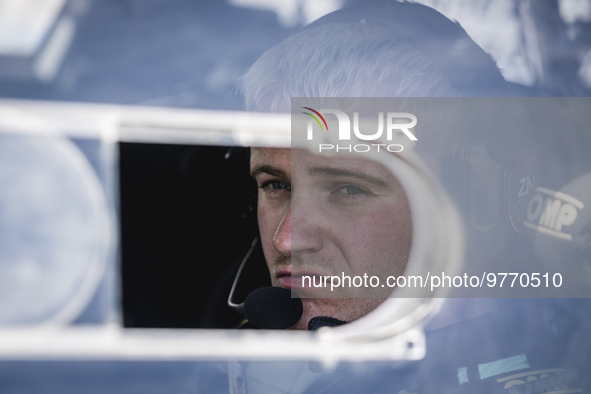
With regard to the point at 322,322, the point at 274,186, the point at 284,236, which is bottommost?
the point at 322,322

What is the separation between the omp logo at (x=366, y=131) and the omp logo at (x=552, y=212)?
0.30 metres

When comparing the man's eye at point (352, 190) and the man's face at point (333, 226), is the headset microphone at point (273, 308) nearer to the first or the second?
the man's face at point (333, 226)

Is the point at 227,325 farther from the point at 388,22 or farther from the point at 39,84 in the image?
the point at 388,22

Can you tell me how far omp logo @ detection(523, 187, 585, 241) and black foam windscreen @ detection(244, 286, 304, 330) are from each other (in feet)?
Answer: 1.73

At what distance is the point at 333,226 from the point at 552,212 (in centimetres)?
48

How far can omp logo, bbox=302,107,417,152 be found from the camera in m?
1.02

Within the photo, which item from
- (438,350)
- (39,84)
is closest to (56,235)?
(39,84)

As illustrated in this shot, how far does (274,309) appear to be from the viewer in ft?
3.45

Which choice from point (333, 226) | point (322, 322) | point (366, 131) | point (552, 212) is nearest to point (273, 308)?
point (322, 322)

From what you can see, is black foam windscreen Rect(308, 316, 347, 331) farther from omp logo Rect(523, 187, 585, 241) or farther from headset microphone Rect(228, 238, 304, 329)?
omp logo Rect(523, 187, 585, 241)

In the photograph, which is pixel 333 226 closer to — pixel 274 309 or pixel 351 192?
pixel 351 192

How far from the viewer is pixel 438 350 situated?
1.02 m

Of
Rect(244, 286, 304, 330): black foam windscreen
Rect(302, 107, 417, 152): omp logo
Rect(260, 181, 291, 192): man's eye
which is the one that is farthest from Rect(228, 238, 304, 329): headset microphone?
Rect(302, 107, 417, 152): omp logo

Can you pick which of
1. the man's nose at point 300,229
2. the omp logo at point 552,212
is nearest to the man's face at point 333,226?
the man's nose at point 300,229
